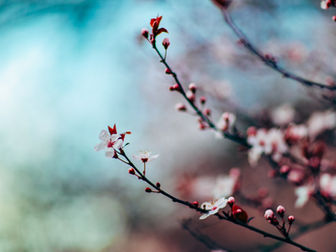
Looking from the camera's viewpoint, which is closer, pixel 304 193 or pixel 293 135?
pixel 304 193

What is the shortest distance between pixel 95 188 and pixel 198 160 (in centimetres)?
354

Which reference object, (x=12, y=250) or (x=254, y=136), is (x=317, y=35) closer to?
(x=254, y=136)

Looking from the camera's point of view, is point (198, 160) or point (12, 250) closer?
point (12, 250)

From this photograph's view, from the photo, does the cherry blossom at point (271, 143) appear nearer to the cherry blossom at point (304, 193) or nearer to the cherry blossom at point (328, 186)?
the cherry blossom at point (304, 193)

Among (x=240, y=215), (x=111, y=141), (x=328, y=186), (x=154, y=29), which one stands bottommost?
(x=240, y=215)

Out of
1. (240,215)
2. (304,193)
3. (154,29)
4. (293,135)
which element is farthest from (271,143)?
(154,29)

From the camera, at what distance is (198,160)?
8.68 meters

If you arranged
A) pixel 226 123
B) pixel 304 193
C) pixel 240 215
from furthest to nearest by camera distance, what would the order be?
pixel 304 193 → pixel 226 123 → pixel 240 215

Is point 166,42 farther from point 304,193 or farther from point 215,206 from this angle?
point 304,193

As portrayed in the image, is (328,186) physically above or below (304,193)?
above

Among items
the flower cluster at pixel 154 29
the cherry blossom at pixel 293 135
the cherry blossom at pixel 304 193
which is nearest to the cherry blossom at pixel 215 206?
the flower cluster at pixel 154 29

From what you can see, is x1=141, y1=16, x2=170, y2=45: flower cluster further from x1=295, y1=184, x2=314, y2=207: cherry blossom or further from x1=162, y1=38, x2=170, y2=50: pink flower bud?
x1=295, y1=184, x2=314, y2=207: cherry blossom

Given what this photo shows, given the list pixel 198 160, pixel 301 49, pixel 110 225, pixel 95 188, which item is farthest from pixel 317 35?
pixel 95 188

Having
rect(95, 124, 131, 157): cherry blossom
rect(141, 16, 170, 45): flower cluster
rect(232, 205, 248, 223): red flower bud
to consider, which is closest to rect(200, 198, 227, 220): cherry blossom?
rect(232, 205, 248, 223): red flower bud
